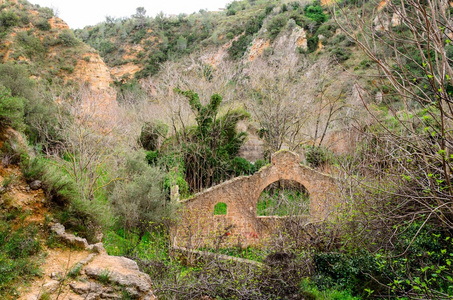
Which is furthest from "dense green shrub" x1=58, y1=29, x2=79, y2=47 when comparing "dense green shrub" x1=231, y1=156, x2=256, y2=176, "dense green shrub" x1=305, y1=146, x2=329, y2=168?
"dense green shrub" x1=305, y1=146, x2=329, y2=168

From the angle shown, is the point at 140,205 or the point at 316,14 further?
the point at 316,14

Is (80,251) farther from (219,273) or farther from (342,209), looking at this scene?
(342,209)

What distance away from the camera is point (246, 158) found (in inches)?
974

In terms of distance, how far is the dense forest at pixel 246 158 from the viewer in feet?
16.7

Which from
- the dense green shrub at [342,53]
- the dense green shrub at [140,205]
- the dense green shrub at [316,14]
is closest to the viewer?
the dense green shrub at [140,205]

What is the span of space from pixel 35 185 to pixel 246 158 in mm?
18427

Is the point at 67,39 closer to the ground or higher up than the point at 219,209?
higher up

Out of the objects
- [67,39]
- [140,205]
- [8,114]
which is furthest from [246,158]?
[67,39]

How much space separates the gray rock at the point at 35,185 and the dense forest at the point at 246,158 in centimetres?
3

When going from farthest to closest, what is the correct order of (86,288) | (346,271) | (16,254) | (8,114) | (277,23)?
(277,23)
(346,271)
(8,114)
(16,254)
(86,288)

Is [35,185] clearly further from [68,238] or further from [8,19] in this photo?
[8,19]

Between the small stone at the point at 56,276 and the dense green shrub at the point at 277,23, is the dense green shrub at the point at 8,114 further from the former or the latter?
the dense green shrub at the point at 277,23

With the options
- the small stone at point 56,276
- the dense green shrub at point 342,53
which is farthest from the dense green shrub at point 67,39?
the small stone at point 56,276

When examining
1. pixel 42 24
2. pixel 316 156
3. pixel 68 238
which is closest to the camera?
pixel 68 238
